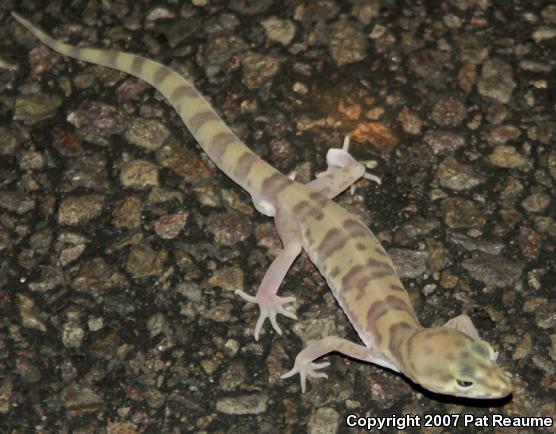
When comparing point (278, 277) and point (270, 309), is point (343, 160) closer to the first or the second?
point (278, 277)

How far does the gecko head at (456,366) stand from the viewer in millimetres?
4453

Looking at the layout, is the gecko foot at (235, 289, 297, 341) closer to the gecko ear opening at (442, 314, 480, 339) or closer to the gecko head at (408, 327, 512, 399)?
the gecko head at (408, 327, 512, 399)

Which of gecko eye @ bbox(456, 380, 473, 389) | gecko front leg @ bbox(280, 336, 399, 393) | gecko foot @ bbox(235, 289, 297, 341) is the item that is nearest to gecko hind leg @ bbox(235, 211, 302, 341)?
gecko foot @ bbox(235, 289, 297, 341)

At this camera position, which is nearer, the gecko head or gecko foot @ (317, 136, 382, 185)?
the gecko head

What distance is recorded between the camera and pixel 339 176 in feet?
18.3

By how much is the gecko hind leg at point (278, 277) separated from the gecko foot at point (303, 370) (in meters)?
0.31

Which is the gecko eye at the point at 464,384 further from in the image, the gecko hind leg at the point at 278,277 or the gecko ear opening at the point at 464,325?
the gecko hind leg at the point at 278,277

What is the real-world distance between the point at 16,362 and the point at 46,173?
4.75 feet

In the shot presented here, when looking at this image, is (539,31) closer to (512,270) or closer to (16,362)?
(512,270)

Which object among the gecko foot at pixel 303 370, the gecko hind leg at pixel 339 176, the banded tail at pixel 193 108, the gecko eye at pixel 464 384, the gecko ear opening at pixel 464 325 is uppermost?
the banded tail at pixel 193 108

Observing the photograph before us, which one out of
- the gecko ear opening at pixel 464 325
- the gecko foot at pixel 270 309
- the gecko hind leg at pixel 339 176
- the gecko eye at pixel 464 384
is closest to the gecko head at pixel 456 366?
the gecko eye at pixel 464 384

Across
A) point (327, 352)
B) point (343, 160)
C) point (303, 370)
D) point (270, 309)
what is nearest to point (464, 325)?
point (327, 352)

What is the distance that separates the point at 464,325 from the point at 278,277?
1196 mm

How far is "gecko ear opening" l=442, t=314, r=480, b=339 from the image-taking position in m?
4.86
